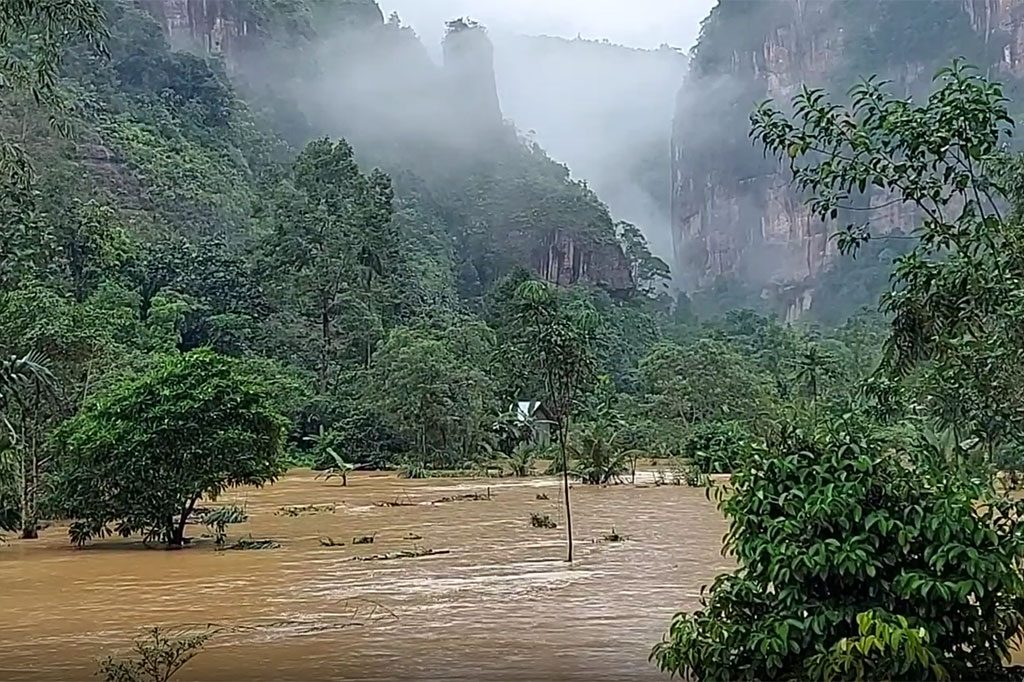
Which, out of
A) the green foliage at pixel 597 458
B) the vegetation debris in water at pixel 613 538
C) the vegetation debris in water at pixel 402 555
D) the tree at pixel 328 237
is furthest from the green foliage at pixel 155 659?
the tree at pixel 328 237

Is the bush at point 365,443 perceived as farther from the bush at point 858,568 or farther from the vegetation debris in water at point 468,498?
the bush at point 858,568

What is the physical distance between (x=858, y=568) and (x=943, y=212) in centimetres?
164

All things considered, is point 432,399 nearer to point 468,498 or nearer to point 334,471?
point 334,471

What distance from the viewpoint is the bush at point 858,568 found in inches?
158

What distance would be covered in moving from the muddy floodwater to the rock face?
165 ft

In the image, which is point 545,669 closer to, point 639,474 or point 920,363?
point 920,363

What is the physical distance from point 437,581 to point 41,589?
11.5ft

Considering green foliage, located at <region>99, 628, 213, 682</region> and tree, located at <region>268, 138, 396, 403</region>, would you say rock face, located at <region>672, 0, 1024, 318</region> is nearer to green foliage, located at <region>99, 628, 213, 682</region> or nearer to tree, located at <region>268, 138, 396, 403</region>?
tree, located at <region>268, 138, 396, 403</region>

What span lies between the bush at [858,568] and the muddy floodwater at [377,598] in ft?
6.22

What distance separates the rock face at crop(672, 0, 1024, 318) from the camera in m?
Answer: 71.8

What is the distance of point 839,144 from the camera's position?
181 inches

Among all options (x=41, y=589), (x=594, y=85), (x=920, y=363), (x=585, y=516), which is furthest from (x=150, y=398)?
(x=594, y=85)

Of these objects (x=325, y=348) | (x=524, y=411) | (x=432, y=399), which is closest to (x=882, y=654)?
(x=432, y=399)

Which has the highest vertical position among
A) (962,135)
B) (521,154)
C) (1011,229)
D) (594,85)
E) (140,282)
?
(594,85)
